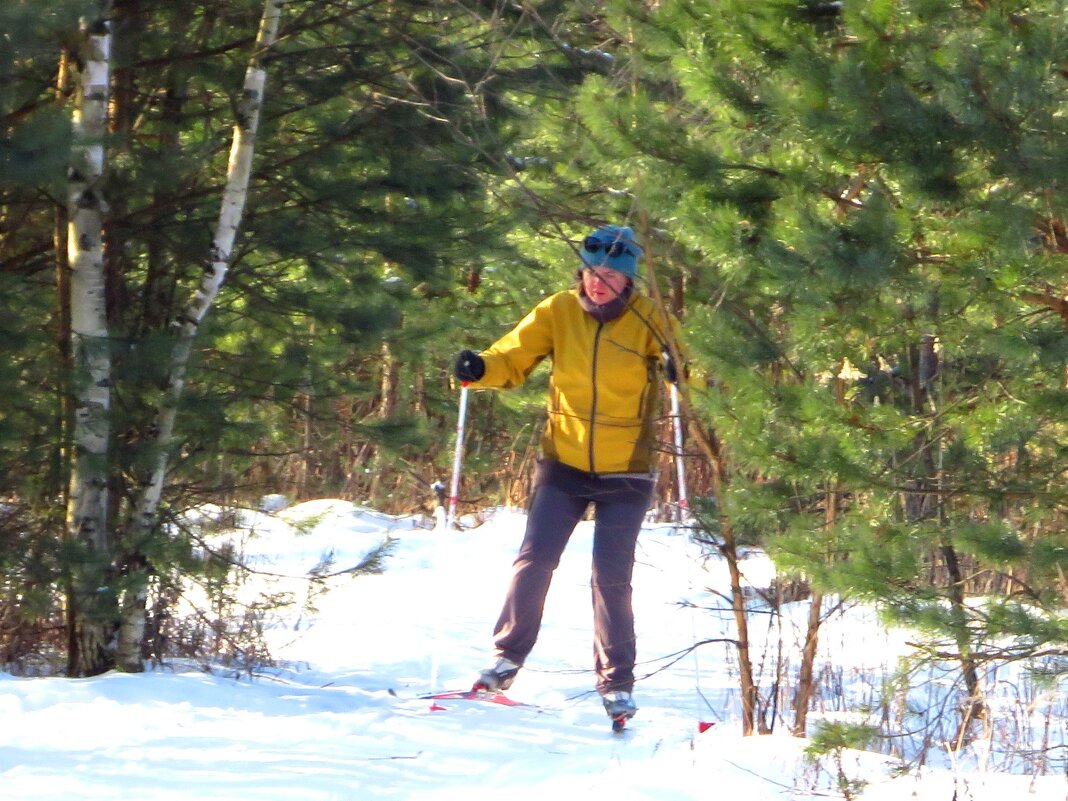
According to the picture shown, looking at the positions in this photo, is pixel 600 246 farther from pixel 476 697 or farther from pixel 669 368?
pixel 476 697

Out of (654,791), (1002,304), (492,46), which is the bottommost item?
(654,791)

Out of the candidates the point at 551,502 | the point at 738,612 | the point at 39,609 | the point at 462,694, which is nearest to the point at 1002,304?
the point at 738,612

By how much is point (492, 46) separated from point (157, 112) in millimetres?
1755

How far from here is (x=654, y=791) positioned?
4.43m

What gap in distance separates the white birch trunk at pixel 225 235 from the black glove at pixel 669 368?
2326 millimetres

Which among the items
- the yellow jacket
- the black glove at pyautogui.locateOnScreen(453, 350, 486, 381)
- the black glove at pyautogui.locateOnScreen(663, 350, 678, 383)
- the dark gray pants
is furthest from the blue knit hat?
the dark gray pants

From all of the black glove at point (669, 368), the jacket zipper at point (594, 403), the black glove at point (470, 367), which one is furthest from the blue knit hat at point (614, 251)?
the black glove at point (470, 367)

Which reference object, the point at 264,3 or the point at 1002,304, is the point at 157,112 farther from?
the point at 1002,304

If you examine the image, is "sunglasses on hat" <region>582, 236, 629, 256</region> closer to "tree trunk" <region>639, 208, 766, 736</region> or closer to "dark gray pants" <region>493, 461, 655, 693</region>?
"tree trunk" <region>639, 208, 766, 736</region>

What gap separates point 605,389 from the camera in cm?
559

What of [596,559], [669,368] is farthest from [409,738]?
[669,368]

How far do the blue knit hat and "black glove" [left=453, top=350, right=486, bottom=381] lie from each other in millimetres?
640

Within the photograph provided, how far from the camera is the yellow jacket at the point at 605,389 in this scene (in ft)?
18.3

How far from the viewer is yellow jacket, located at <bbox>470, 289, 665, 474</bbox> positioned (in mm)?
5582
